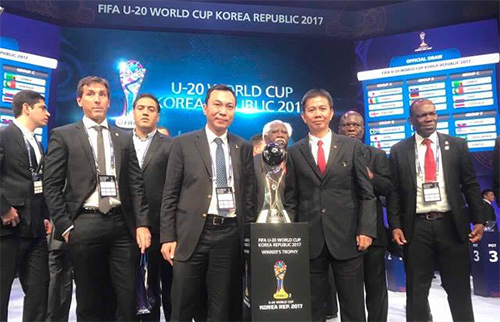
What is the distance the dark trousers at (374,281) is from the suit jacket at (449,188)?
0.30 m

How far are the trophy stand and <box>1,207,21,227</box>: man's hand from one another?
151 cm

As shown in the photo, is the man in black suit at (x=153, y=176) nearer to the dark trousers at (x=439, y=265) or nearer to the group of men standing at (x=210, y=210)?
the group of men standing at (x=210, y=210)

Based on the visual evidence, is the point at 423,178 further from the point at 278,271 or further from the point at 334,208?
the point at 278,271

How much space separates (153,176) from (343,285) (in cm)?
152

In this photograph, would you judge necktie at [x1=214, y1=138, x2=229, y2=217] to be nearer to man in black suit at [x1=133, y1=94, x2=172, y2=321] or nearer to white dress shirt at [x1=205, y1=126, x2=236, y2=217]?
white dress shirt at [x1=205, y1=126, x2=236, y2=217]

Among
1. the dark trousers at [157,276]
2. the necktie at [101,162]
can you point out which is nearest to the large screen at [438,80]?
the dark trousers at [157,276]

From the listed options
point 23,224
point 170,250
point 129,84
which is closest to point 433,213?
point 170,250

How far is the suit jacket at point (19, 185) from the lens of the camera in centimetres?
290

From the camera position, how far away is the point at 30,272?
296 cm

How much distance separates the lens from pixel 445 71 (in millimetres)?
6316

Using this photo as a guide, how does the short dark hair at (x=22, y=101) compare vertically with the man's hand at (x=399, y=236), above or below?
above

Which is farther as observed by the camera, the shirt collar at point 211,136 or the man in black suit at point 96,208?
the shirt collar at point 211,136

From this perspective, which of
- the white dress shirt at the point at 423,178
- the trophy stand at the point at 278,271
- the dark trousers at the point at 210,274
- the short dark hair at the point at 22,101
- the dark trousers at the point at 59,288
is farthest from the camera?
the dark trousers at the point at 59,288

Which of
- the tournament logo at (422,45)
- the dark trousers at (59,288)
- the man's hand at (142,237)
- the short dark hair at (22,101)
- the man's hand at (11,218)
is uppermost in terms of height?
the tournament logo at (422,45)
